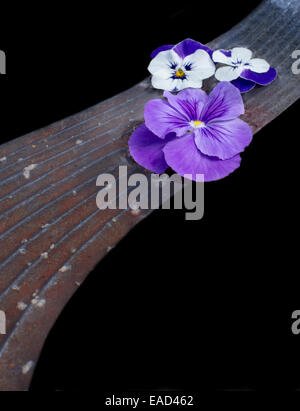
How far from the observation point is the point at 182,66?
66cm

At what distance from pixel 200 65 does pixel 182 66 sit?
0.09 feet

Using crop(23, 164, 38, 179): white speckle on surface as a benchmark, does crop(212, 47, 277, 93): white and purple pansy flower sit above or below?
above

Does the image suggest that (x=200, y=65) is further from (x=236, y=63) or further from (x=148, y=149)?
(x=148, y=149)

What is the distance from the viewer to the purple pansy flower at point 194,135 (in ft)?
1.76

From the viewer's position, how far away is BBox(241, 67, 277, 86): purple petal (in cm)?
65

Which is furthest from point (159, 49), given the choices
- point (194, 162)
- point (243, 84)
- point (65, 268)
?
point (65, 268)

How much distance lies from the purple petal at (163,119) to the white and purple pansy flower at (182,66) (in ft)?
0.23

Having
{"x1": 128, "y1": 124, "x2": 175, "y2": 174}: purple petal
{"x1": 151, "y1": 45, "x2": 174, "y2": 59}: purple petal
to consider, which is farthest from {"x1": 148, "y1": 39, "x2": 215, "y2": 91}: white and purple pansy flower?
{"x1": 128, "y1": 124, "x2": 175, "y2": 174}: purple petal

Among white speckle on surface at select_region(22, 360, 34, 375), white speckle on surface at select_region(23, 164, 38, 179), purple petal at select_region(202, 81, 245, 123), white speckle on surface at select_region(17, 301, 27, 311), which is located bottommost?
white speckle on surface at select_region(22, 360, 34, 375)

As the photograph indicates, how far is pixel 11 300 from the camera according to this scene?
17.2 inches

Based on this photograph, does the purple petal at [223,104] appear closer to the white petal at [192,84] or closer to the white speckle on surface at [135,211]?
the white petal at [192,84]

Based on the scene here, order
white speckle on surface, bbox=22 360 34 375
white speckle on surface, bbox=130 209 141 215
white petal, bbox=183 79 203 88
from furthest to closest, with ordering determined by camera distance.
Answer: white petal, bbox=183 79 203 88
white speckle on surface, bbox=130 209 141 215
white speckle on surface, bbox=22 360 34 375

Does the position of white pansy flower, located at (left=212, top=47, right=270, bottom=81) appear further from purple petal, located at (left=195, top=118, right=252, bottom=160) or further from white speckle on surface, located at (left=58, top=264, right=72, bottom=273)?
white speckle on surface, located at (left=58, top=264, right=72, bottom=273)

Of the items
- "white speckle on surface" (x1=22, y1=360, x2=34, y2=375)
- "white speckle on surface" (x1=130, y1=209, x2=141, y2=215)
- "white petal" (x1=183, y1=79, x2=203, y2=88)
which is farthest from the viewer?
"white petal" (x1=183, y1=79, x2=203, y2=88)
